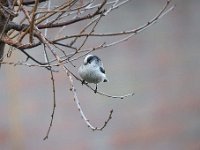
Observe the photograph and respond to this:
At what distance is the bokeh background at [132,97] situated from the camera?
587 cm

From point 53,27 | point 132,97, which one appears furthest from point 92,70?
point 132,97

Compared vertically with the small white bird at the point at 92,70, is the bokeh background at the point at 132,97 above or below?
above

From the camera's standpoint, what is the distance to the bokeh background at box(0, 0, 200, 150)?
587 cm

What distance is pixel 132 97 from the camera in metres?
6.25

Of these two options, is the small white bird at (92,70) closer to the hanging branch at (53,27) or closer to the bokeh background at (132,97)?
the hanging branch at (53,27)

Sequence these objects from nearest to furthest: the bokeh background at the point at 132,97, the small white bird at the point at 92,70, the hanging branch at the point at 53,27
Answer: the hanging branch at the point at 53,27 < the small white bird at the point at 92,70 < the bokeh background at the point at 132,97

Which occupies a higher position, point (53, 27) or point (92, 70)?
point (53, 27)

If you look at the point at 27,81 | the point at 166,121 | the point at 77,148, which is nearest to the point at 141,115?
the point at 166,121

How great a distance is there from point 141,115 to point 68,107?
79 cm

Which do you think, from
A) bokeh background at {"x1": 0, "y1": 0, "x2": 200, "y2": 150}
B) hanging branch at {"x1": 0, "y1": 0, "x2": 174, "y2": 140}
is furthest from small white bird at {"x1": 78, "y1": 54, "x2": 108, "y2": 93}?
bokeh background at {"x1": 0, "y1": 0, "x2": 200, "y2": 150}

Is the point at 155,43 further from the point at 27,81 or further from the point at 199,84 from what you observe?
the point at 27,81

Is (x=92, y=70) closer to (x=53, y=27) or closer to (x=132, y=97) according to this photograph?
(x=53, y=27)

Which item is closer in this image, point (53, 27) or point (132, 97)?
point (53, 27)

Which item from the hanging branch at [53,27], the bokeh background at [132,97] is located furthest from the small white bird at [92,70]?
the bokeh background at [132,97]
